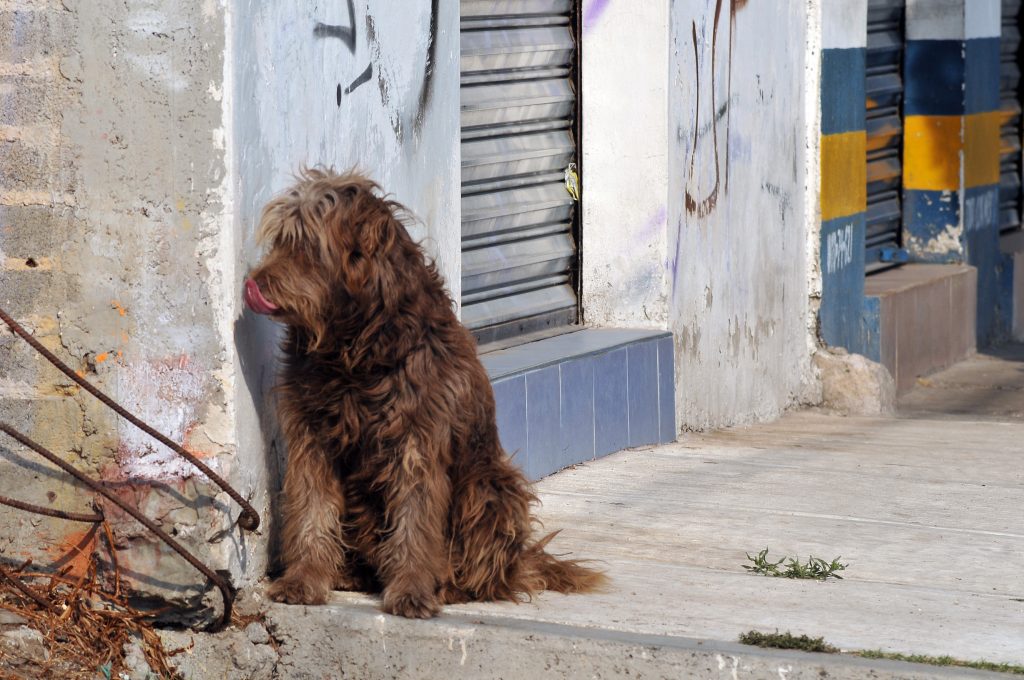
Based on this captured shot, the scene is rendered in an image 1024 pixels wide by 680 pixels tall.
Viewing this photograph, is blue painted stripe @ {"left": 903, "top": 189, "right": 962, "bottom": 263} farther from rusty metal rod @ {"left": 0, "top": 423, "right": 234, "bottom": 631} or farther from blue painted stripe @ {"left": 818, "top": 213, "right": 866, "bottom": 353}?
rusty metal rod @ {"left": 0, "top": 423, "right": 234, "bottom": 631}

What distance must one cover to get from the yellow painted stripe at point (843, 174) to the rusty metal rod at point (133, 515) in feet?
17.7

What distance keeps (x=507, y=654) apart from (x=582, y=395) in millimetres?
2334

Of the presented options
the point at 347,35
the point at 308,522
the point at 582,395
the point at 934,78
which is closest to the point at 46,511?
the point at 308,522

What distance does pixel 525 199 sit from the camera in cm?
652

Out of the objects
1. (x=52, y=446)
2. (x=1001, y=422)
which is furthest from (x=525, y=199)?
(x=1001, y=422)

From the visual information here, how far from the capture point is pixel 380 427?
3.92 m

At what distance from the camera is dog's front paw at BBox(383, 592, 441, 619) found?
3.95 meters

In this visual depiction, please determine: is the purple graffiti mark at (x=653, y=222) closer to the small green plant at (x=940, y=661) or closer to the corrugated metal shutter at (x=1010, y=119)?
the small green plant at (x=940, y=661)

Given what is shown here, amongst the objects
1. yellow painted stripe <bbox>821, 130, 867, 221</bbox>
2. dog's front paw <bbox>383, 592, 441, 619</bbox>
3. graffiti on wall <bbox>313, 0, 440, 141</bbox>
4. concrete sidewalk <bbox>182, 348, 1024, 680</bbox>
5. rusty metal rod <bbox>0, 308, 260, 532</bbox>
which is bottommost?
concrete sidewalk <bbox>182, 348, 1024, 680</bbox>

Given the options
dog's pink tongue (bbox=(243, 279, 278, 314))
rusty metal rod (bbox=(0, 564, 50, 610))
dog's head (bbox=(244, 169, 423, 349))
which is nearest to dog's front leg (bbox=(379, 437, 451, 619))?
dog's head (bbox=(244, 169, 423, 349))

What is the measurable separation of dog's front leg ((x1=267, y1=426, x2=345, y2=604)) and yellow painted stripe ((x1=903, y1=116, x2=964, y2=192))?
24.5ft

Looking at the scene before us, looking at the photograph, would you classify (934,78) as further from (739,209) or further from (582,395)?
(582,395)

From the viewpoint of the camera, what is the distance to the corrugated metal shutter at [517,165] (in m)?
6.13

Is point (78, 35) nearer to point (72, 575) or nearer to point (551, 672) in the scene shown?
point (72, 575)
